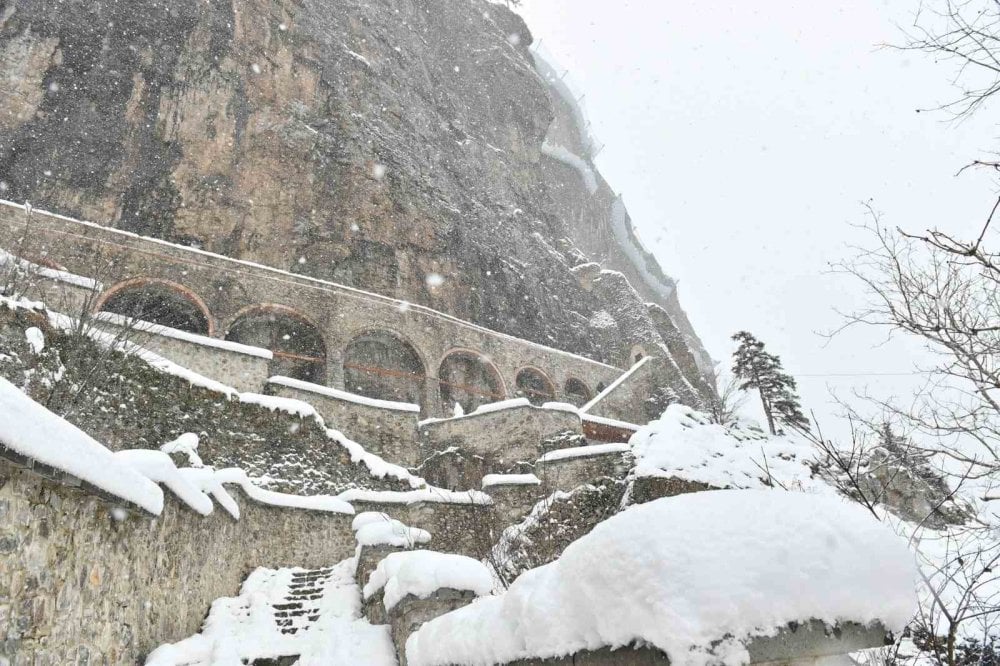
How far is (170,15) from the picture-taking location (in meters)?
21.0

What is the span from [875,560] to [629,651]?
0.70m

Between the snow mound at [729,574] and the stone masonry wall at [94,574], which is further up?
the snow mound at [729,574]

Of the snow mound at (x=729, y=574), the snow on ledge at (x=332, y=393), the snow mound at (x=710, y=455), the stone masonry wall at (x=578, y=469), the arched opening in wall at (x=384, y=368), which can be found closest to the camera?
the snow mound at (x=729, y=574)

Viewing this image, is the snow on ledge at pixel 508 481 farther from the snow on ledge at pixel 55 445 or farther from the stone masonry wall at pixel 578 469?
the snow on ledge at pixel 55 445

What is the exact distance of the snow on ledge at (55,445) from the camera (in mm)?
2604

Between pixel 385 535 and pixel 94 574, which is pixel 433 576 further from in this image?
pixel 385 535

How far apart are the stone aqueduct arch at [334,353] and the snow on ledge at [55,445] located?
13.3 m

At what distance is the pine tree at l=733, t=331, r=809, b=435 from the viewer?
73.0 feet

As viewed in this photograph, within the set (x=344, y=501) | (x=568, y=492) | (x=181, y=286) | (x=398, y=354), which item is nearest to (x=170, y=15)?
(x=181, y=286)

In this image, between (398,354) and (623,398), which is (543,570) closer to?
(398,354)

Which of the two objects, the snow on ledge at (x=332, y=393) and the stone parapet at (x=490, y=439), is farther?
the stone parapet at (x=490, y=439)

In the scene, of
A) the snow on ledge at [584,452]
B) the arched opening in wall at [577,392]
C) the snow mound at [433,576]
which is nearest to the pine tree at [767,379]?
the arched opening in wall at [577,392]

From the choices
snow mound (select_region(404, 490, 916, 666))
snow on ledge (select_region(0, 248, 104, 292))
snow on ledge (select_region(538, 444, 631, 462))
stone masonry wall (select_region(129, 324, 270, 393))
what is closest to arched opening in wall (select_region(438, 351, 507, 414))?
stone masonry wall (select_region(129, 324, 270, 393))

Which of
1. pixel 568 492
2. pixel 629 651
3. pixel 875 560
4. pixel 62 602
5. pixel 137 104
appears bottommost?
pixel 137 104
